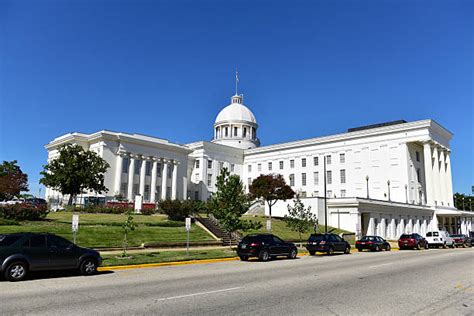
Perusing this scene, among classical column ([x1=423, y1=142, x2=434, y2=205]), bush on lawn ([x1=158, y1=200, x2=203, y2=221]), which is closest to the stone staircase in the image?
bush on lawn ([x1=158, y1=200, x2=203, y2=221])

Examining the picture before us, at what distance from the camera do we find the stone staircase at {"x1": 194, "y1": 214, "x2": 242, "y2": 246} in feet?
108

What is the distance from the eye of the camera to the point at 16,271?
1298 cm

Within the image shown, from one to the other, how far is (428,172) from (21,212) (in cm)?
6799

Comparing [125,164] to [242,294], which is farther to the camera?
[125,164]

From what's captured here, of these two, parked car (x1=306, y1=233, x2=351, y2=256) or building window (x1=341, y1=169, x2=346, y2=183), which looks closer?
parked car (x1=306, y1=233, x2=351, y2=256)

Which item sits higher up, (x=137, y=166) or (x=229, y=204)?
(x=137, y=166)

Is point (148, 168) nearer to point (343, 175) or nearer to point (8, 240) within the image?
point (343, 175)

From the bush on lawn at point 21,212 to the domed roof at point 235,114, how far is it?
249ft

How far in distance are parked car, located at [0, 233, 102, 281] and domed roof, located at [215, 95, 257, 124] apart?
9015 centimetres

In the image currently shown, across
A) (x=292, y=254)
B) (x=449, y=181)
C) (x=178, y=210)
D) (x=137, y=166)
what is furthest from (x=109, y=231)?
(x=449, y=181)

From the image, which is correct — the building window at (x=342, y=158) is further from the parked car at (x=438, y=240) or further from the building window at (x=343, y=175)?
the parked car at (x=438, y=240)

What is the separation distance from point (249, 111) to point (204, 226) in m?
75.3

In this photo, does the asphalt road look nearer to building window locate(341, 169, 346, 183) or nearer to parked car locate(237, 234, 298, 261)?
parked car locate(237, 234, 298, 261)

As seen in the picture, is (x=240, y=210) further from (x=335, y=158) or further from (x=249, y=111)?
(x=249, y=111)
